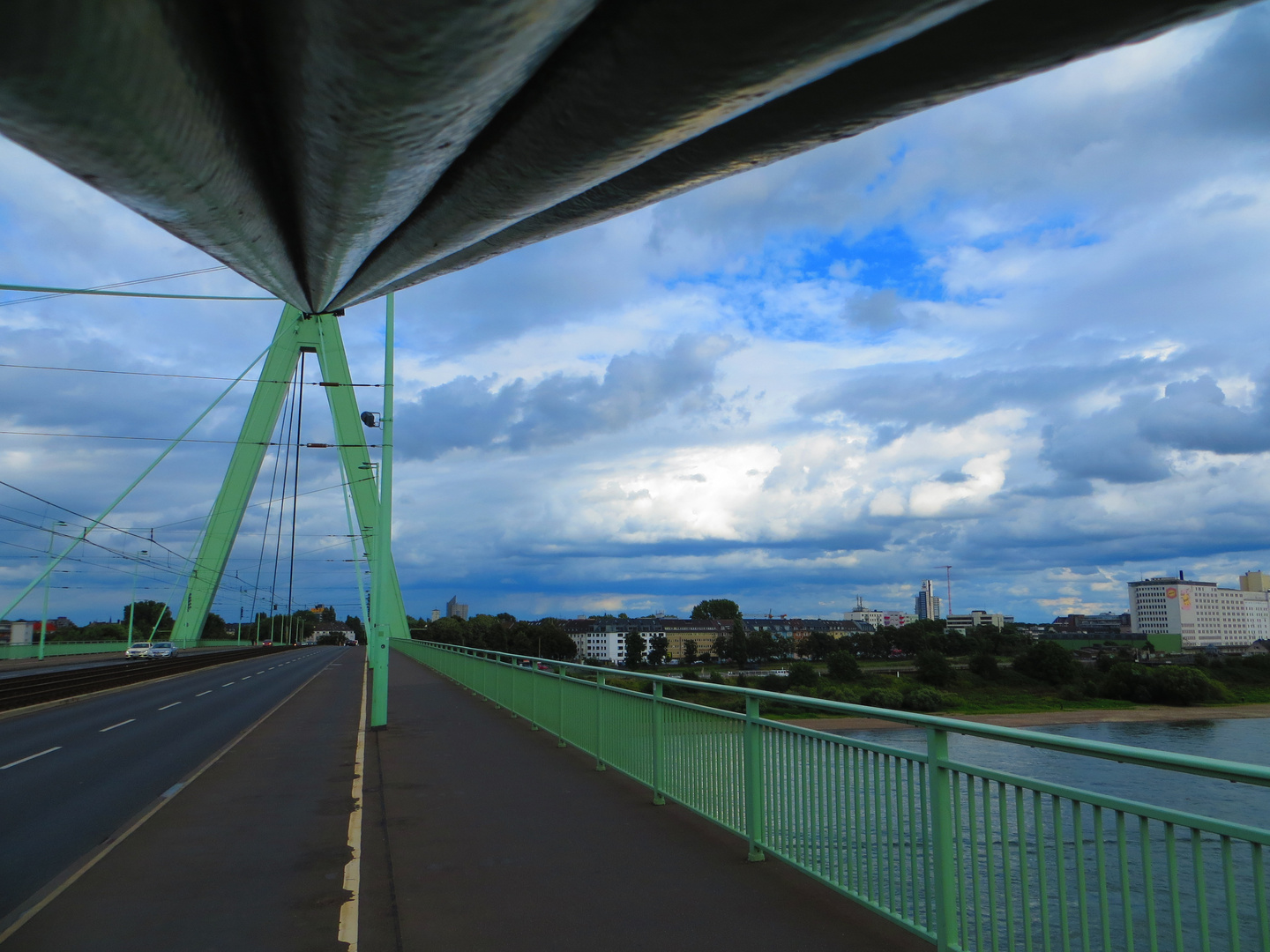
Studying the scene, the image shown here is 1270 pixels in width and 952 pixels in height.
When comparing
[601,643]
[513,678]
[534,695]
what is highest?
[513,678]

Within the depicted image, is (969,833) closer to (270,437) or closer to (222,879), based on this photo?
(222,879)

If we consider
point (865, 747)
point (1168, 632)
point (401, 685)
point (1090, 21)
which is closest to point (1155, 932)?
point (865, 747)

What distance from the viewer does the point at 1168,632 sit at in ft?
452

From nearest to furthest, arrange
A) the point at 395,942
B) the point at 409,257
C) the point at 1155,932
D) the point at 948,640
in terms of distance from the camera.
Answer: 1. the point at 409,257
2. the point at 1155,932
3. the point at 395,942
4. the point at 948,640

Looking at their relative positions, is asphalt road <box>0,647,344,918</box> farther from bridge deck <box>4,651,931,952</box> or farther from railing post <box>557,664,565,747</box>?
railing post <box>557,664,565,747</box>

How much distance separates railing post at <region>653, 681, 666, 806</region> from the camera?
23.2ft

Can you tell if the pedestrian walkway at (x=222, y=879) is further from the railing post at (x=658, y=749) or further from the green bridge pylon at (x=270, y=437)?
the green bridge pylon at (x=270, y=437)

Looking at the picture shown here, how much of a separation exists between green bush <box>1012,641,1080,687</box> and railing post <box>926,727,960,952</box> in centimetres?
7405

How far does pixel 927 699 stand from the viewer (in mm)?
56656

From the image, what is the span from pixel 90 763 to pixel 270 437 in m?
42.4

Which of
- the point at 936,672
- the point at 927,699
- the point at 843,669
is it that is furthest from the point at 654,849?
the point at 843,669

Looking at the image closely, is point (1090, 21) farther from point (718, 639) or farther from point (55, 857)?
point (718, 639)

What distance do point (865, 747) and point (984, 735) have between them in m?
0.96

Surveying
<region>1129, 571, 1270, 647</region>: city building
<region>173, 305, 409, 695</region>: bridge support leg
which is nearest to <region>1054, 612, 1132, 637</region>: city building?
<region>1129, 571, 1270, 647</region>: city building
